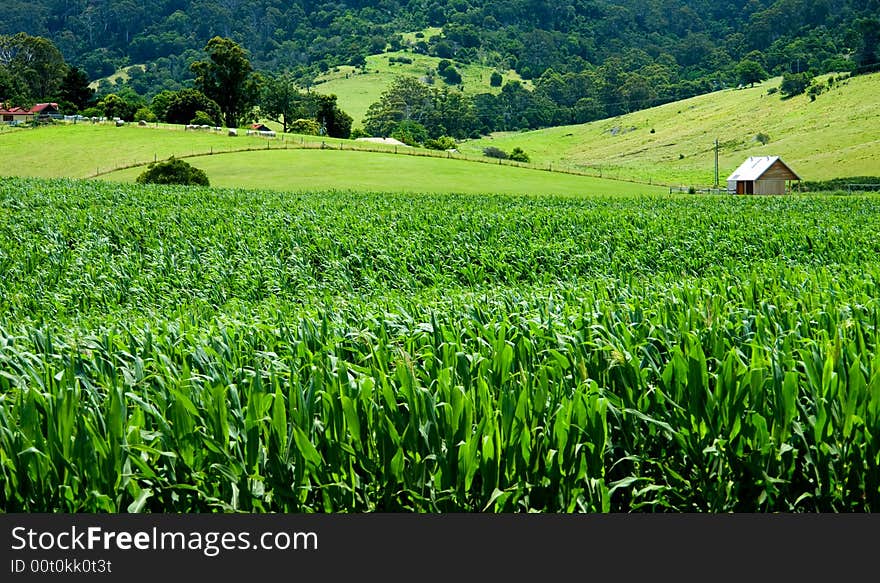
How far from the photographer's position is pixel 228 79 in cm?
13338

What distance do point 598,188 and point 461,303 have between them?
2490 inches

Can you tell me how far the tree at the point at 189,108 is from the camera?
122500 mm

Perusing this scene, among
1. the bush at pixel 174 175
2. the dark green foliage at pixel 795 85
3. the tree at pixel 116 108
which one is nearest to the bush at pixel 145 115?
the tree at pixel 116 108

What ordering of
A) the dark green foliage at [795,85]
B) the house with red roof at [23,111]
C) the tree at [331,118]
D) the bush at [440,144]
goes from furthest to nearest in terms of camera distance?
the dark green foliage at [795,85] < the tree at [331,118] < the bush at [440,144] < the house with red roof at [23,111]

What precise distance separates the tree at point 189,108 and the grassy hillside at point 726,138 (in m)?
46.5

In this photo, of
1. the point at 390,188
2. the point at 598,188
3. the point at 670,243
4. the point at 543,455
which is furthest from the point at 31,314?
the point at 598,188

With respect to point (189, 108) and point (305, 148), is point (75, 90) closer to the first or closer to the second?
point (189, 108)

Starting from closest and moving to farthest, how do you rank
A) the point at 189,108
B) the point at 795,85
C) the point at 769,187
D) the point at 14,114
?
the point at 769,187, the point at 189,108, the point at 14,114, the point at 795,85

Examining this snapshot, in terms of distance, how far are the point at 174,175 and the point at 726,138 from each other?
120 metres

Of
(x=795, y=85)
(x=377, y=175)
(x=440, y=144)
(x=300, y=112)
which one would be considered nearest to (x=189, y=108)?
(x=300, y=112)

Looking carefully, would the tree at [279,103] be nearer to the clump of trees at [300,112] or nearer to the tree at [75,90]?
the clump of trees at [300,112]

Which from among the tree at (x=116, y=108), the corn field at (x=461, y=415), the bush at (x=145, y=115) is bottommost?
the corn field at (x=461, y=415)

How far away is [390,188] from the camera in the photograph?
64312 mm

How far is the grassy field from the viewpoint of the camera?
2643 inches
